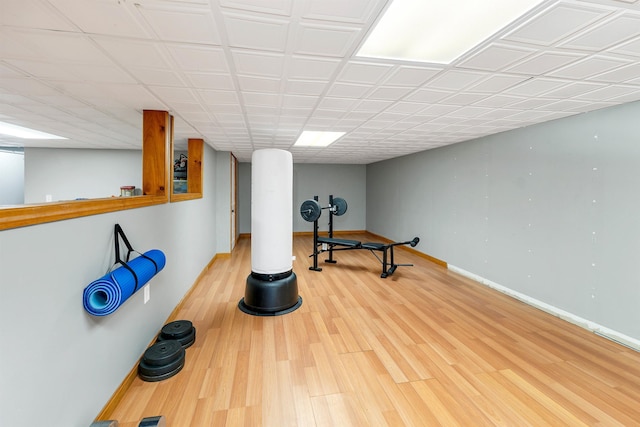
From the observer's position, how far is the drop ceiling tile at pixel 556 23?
3.97ft

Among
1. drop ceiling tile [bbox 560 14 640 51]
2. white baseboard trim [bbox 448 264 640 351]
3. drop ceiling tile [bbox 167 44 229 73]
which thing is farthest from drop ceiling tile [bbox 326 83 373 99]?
white baseboard trim [bbox 448 264 640 351]

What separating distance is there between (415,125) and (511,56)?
5.74 ft

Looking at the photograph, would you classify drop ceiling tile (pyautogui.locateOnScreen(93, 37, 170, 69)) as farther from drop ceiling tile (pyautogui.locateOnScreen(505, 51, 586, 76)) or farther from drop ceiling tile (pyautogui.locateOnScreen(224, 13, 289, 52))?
drop ceiling tile (pyautogui.locateOnScreen(505, 51, 586, 76))

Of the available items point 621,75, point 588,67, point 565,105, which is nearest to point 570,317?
point 565,105

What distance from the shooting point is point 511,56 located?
163cm

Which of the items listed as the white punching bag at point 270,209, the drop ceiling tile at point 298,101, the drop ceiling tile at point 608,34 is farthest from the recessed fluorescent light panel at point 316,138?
the drop ceiling tile at point 608,34

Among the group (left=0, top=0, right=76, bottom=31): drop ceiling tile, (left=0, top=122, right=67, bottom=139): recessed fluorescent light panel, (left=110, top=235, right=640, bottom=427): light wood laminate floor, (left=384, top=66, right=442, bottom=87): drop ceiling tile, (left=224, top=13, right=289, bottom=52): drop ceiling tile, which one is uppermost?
(left=0, top=122, right=67, bottom=139): recessed fluorescent light panel

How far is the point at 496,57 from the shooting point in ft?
5.41

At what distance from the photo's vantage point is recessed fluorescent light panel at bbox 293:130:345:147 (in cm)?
399

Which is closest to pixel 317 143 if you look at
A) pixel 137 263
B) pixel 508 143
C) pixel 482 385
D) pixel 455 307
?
pixel 508 143

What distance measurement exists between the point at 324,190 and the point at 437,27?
703 centimetres

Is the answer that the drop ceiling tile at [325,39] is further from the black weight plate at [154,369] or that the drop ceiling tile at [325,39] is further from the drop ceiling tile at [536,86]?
the black weight plate at [154,369]

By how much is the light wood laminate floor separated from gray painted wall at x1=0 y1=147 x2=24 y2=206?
6370mm

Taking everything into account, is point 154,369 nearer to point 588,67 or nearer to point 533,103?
point 588,67
